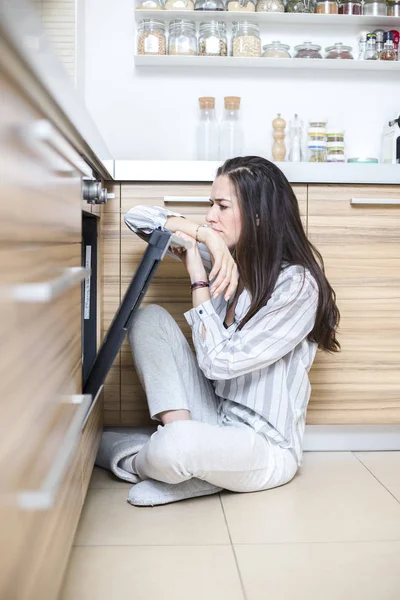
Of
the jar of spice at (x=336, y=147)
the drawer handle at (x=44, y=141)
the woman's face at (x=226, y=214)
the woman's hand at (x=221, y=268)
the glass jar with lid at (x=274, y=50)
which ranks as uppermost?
the glass jar with lid at (x=274, y=50)

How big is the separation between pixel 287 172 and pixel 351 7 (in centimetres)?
93

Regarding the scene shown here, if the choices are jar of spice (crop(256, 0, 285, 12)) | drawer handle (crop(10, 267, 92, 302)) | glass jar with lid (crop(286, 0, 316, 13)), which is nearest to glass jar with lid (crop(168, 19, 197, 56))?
jar of spice (crop(256, 0, 285, 12))

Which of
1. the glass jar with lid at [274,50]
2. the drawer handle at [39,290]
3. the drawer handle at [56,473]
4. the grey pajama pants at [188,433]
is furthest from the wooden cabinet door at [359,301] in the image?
the drawer handle at [39,290]

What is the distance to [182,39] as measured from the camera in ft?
9.34

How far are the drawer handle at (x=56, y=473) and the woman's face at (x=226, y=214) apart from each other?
30.0 inches

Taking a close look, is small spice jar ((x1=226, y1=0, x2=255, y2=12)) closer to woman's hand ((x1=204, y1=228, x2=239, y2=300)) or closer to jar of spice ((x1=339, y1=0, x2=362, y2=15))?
jar of spice ((x1=339, y1=0, x2=362, y2=15))

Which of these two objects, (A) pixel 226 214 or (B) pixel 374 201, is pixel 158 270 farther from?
(B) pixel 374 201

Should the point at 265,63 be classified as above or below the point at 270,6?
below

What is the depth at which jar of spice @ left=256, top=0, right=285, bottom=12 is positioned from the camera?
2859 mm

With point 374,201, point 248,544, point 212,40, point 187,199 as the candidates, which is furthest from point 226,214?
point 212,40

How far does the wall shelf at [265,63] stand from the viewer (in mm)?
2865

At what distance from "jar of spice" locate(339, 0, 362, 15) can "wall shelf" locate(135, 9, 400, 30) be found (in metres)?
0.02

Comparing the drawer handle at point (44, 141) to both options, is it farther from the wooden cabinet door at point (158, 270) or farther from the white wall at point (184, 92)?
the white wall at point (184, 92)

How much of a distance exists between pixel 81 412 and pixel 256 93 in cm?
189
